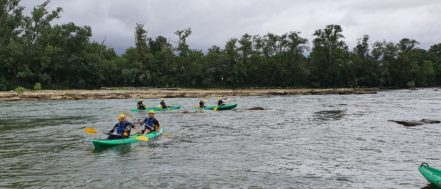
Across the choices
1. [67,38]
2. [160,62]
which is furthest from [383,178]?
[160,62]

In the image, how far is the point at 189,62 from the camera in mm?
90875

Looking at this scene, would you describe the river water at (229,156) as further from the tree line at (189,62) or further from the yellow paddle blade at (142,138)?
the tree line at (189,62)

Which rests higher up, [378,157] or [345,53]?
[345,53]

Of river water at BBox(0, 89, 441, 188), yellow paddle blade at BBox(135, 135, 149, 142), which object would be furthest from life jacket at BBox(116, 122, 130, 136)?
river water at BBox(0, 89, 441, 188)

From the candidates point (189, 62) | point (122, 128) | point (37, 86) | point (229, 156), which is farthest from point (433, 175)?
point (189, 62)

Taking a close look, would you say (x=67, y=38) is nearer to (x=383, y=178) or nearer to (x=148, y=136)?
(x=148, y=136)

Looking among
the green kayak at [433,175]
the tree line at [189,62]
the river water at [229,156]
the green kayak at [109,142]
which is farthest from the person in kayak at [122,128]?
the tree line at [189,62]

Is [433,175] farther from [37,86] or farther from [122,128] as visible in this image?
[37,86]

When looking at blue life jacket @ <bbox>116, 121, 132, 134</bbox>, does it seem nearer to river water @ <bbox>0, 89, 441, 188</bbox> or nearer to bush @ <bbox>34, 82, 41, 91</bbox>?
river water @ <bbox>0, 89, 441, 188</bbox>

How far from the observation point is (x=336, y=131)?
26.2 metres

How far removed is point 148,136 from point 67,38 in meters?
59.9

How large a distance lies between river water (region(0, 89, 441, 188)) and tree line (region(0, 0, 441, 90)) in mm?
45565

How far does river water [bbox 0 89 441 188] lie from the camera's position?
560 inches

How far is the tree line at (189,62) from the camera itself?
73.9 metres
